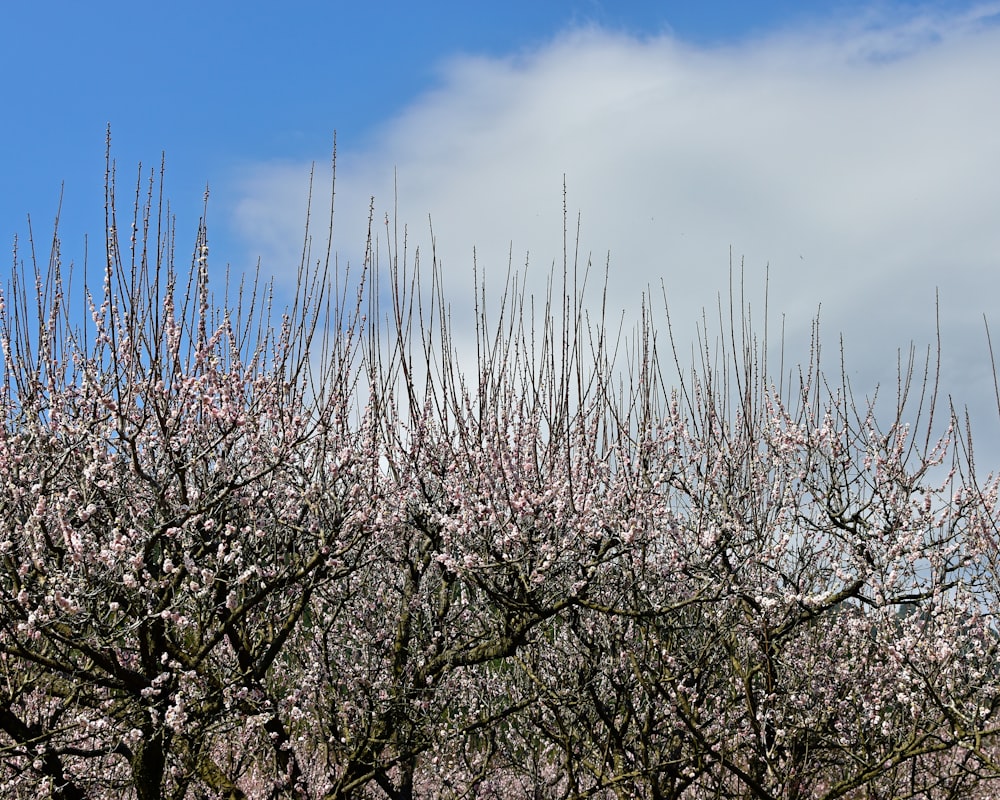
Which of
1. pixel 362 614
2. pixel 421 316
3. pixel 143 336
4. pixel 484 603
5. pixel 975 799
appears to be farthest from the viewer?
pixel 975 799

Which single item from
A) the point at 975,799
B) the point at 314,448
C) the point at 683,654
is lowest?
the point at 975,799

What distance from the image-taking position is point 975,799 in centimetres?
1570

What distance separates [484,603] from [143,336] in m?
4.35

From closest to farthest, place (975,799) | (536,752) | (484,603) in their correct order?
1. (484,603)
2. (536,752)
3. (975,799)

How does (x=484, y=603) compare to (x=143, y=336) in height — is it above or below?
below

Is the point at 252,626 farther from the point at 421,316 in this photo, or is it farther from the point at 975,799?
the point at 975,799

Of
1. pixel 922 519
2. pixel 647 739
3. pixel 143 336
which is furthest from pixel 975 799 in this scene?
pixel 143 336

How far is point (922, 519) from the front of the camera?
10.5 metres

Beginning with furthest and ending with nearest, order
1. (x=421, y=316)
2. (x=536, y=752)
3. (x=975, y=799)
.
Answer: (x=975, y=799) → (x=536, y=752) → (x=421, y=316)

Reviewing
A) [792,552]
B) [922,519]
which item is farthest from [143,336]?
[922,519]

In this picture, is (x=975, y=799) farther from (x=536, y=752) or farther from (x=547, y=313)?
(x=547, y=313)

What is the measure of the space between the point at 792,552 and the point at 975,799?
7.91 meters

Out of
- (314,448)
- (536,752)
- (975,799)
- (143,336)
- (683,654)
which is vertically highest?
(143,336)

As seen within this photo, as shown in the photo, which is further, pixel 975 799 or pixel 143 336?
pixel 975 799
